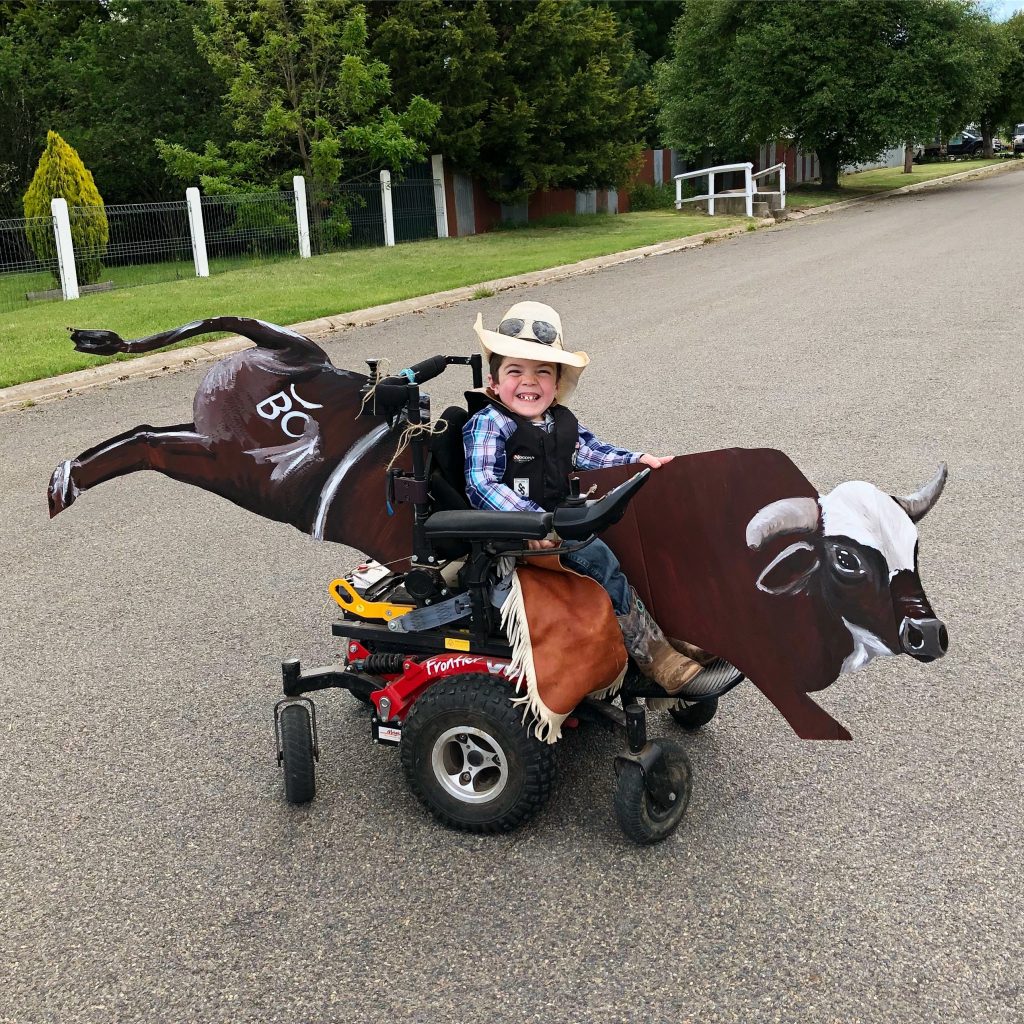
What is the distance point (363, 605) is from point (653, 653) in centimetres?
90

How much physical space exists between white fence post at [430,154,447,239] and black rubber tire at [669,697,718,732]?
2104 cm

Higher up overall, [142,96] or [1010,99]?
[1010,99]

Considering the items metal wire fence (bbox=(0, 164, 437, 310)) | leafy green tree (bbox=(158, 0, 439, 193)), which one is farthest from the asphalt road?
leafy green tree (bbox=(158, 0, 439, 193))

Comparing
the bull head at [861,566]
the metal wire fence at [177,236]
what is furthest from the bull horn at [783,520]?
the metal wire fence at [177,236]

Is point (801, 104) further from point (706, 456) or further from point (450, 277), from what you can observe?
point (706, 456)

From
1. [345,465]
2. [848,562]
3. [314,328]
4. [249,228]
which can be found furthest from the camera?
[249,228]

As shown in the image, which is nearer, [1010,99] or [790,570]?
[790,570]

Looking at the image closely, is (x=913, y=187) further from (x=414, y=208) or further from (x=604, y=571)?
(x=604, y=571)

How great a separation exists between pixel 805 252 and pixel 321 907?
1614cm

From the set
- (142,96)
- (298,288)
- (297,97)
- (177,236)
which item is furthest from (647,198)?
(298,288)

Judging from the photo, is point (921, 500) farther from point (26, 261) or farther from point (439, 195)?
point (439, 195)

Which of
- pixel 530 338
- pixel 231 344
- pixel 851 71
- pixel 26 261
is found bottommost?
pixel 231 344

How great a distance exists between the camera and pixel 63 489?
11.1 feet

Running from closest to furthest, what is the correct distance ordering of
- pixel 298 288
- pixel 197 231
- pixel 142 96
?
pixel 298 288
pixel 197 231
pixel 142 96
